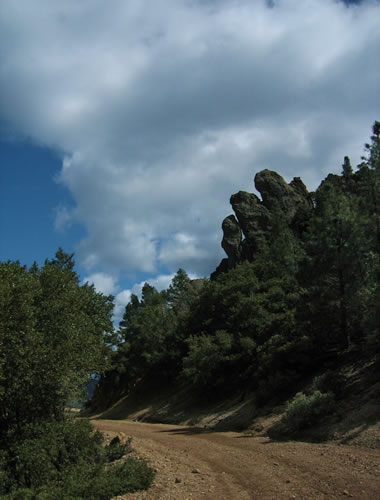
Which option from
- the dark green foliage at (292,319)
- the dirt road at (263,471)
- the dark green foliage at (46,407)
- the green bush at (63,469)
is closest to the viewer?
the dirt road at (263,471)

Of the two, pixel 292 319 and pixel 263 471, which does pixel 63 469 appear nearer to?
pixel 263 471

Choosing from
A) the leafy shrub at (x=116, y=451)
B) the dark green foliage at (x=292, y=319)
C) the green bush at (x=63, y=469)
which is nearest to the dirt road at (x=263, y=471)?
the leafy shrub at (x=116, y=451)

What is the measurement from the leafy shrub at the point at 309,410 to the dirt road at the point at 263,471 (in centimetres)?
166

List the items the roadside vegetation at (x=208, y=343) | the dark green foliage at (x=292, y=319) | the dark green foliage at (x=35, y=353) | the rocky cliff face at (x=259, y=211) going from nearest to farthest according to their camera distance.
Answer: the roadside vegetation at (x=208, y=343)
the dark green foliage at (x=35, y=353)
the dark green foliage at (x=292, y=319)
the rocky cliff face at (x=259, y=211)

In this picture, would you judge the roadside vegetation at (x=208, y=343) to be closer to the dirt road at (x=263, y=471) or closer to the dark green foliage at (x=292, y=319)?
the dark green foliage at (x=292, y=319)

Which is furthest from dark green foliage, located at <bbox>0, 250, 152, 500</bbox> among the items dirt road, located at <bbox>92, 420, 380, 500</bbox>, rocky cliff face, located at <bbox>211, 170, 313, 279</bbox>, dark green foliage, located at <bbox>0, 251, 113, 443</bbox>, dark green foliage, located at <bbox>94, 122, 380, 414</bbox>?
rocky cliff face, located at <bbox>211, 170, 313, 279</bbox>

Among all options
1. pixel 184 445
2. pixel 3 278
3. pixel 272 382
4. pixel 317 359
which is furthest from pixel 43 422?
pixel 317 359

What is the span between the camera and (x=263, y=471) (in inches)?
522

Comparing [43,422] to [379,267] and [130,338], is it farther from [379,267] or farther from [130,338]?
[130,338]

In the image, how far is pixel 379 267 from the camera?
20344 millimetres

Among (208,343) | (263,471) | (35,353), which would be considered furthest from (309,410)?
(208,343)

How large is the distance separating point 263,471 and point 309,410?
6.72 metres

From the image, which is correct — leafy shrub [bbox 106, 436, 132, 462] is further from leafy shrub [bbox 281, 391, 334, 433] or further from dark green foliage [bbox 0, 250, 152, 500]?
leafy shrub [bbox 281, 391, 334, 433]

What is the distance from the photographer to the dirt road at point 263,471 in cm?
1089
